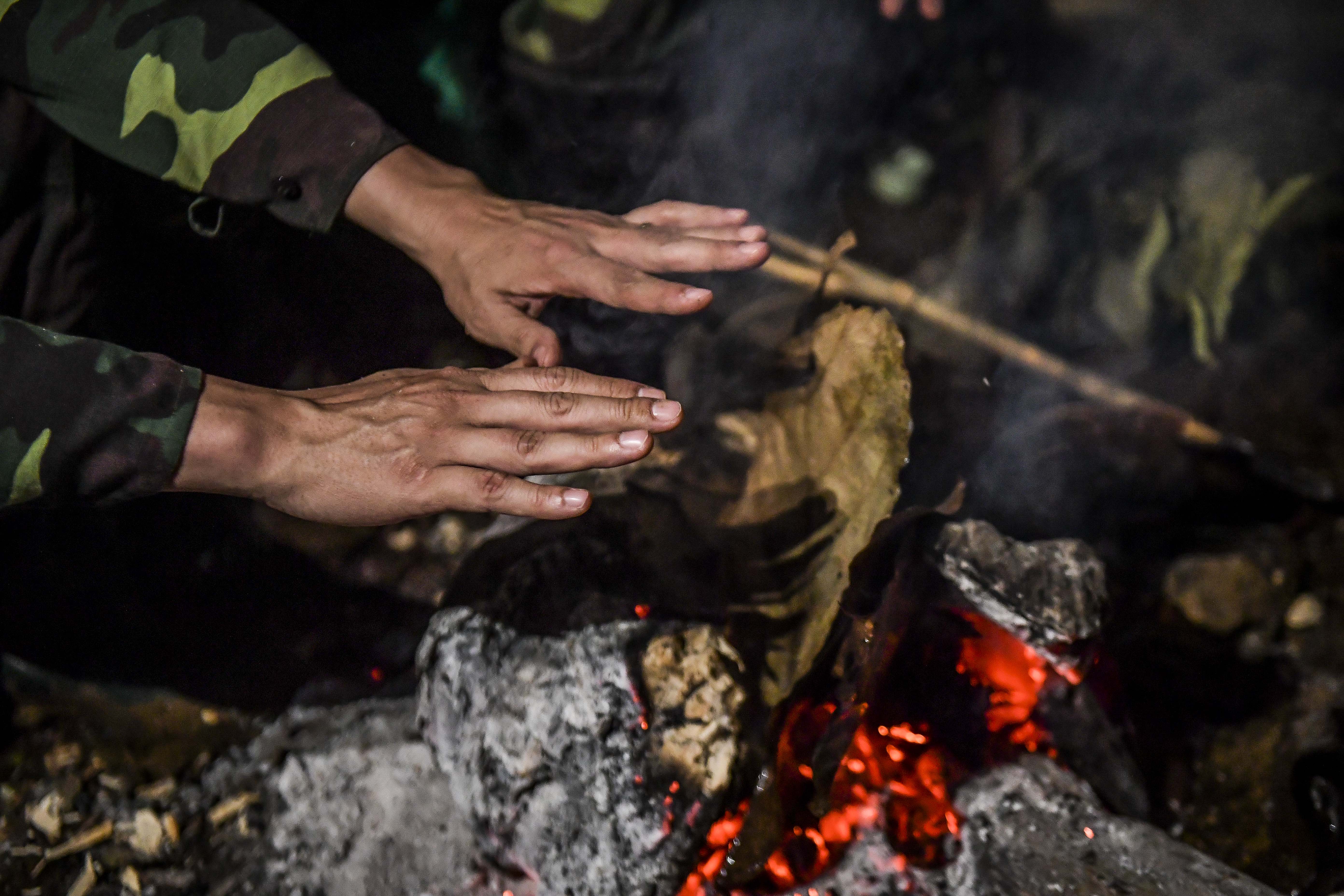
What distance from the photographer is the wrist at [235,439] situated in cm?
130

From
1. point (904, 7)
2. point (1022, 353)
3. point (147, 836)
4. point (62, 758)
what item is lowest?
point (62, 758)

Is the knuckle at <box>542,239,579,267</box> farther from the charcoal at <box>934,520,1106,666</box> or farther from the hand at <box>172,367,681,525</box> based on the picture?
the charcoal at <box>934,520,1106,666</box>

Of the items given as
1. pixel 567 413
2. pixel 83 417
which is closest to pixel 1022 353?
pixel 567 413

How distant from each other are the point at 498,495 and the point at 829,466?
0.86 m

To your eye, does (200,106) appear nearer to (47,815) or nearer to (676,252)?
(676,252)


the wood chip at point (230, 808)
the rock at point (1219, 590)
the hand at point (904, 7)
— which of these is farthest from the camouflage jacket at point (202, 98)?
the rock at point (1219, 590)

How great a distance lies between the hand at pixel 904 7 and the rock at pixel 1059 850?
10.2 ft

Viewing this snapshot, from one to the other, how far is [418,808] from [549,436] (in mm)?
1181

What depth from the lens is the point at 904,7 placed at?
332cm

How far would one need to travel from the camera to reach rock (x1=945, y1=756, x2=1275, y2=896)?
1.52 metres

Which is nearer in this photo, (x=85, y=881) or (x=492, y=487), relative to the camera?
(x=492, y=487)

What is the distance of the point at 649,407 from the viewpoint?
1.37 m

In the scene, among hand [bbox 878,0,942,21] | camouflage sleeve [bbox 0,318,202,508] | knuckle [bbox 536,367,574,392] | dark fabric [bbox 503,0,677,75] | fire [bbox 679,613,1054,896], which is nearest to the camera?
camouflage sleeve [bbox 0,318,202,508]

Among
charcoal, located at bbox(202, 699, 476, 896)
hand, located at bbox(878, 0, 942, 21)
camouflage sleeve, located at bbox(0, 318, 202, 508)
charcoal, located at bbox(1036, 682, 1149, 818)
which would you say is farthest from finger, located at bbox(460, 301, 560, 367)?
hand, located at bbox(878, 0, 942, 21)
